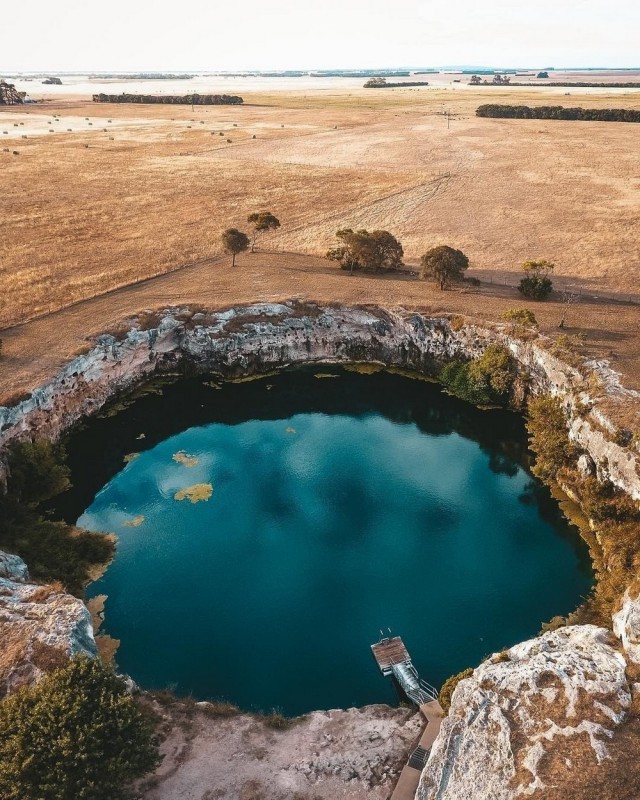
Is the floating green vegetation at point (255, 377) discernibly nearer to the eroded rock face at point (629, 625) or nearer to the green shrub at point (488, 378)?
the green shrub at point (488, 378)

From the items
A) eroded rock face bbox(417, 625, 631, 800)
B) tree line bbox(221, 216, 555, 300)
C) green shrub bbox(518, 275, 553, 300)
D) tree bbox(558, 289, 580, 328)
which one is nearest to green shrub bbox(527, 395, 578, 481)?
tree bbox(558, 289, 580, 328)

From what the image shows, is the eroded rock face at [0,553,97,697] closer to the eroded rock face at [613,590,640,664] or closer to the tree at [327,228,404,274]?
the eroded rock face at [613,590,640,664]

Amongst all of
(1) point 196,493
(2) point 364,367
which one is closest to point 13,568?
(1) point 196,493

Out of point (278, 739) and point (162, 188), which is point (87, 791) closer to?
point (278, 739)

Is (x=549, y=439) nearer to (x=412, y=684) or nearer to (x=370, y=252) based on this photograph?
(x=412, y=684)

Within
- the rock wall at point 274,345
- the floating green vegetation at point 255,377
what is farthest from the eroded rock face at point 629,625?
the floating green vegetation at point 255,377

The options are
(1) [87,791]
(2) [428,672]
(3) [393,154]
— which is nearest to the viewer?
(1) [87,791]

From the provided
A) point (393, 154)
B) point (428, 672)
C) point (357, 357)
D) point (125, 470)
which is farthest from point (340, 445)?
point (393, 154)
